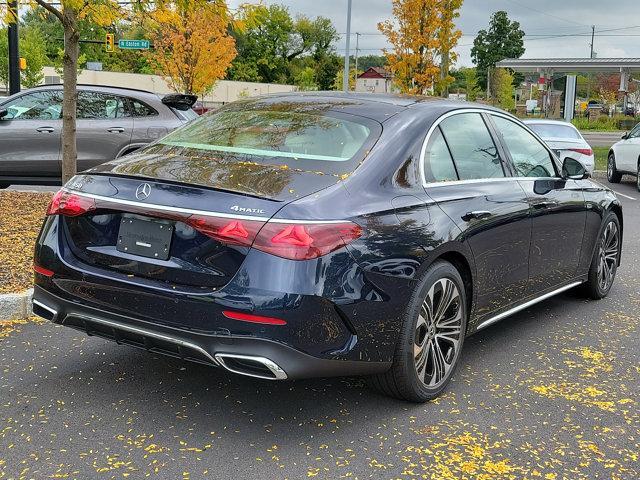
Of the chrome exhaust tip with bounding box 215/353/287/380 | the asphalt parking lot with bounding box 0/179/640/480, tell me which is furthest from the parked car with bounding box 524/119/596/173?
the chrome exhaust tip with bounding box 215/353/287/380

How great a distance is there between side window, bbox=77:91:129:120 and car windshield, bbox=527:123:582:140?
7.93m

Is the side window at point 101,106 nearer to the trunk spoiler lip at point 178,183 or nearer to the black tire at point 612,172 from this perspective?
the trunk spoiler lip at point 178,183

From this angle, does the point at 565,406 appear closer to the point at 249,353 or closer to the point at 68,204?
the point at 249,353

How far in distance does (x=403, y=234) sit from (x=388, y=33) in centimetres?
2057

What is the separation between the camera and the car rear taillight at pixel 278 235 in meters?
3.03

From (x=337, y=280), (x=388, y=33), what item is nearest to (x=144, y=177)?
(x=337, y=280)

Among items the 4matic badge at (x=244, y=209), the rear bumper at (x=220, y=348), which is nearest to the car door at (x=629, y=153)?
the rear bumper at (x=220, y=348)

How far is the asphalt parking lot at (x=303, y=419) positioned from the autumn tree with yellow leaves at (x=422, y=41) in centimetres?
1900

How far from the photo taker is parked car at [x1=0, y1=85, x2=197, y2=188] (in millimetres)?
9812

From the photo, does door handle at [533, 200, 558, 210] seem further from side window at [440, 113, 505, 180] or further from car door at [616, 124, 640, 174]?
car door at [616, 124, 640, 174]

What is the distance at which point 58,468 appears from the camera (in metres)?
3.01

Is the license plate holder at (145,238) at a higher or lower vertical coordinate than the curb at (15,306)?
higher

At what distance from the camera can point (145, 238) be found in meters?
3.29

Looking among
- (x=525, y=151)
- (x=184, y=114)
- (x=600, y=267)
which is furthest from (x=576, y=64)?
(x=525, y=151)
